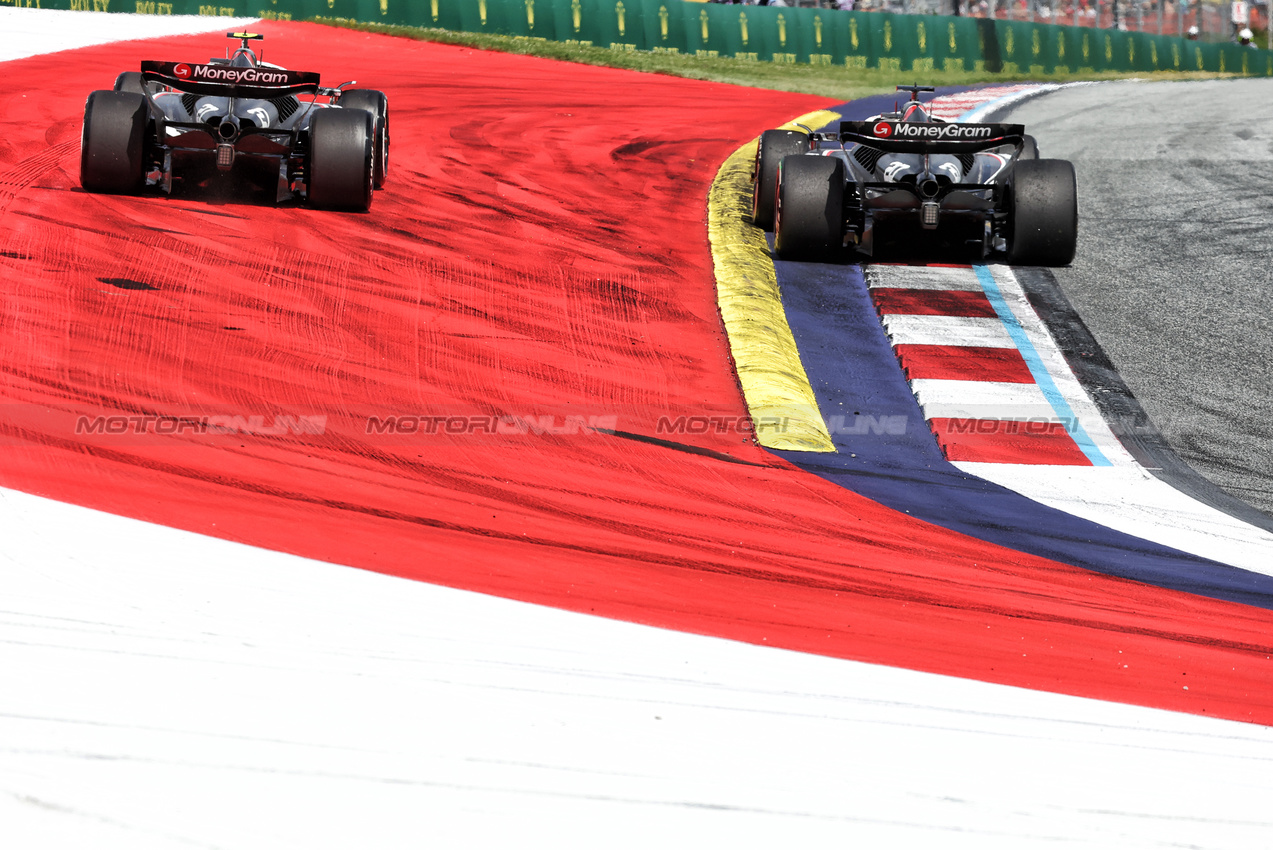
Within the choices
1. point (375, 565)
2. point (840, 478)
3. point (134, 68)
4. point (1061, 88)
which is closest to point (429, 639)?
point (375, 565)

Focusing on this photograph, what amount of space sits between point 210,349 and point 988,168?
6.46 m

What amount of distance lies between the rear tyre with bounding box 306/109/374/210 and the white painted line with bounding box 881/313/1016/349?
4052 millimetres

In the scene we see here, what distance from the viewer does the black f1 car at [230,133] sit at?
9398mm

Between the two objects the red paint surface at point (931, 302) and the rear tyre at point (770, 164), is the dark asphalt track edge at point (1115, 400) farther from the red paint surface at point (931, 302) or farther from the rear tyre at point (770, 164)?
the rear tyre at point (770, 164)

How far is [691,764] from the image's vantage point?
3.16 m

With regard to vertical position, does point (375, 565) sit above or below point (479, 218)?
below

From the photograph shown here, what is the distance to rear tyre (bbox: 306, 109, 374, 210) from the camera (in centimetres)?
959

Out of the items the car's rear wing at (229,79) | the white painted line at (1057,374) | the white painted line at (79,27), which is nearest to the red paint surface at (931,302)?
the white painted line at (1057,374)

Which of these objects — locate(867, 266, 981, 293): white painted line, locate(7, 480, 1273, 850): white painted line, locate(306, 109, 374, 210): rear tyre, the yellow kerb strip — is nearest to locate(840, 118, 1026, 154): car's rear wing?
locate(867, 266, 981, 293): white painted line

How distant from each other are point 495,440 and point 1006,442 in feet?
9.43

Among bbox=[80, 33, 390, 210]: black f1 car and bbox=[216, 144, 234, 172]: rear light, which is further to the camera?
bbox=[216, 144, 234, 172]: rear light

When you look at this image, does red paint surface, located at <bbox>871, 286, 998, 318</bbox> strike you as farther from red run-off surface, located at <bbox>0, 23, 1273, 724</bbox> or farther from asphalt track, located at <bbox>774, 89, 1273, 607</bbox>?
red run-off surface, located at <bbox>0, 23, 1273, 724</bbox>

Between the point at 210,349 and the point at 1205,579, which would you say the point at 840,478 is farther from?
the point at 210,349

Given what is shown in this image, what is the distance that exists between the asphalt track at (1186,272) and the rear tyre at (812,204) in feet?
6.19
